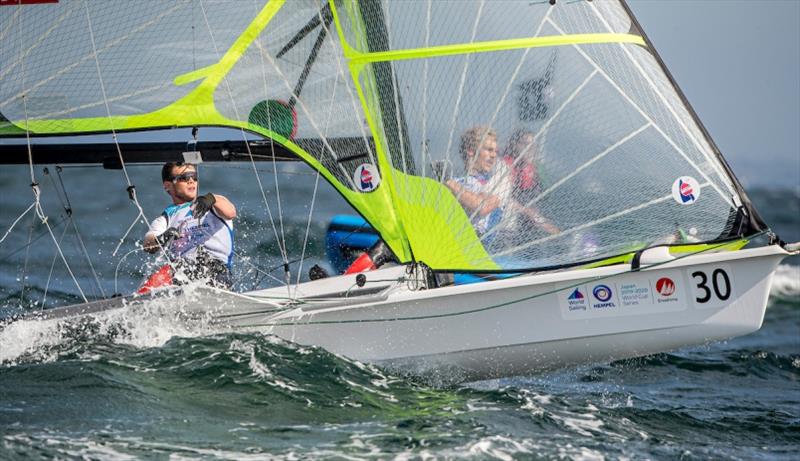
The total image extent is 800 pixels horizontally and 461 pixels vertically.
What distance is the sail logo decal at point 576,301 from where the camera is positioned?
195 inches

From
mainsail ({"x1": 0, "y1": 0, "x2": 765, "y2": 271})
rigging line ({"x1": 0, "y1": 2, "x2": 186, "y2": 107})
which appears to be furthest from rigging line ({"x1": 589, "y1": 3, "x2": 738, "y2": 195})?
rigging line ({"x1": 0, "y1": 2, "x2": 186, "y2": 107})

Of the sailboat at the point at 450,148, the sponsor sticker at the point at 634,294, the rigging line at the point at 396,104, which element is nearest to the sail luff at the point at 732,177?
the sailboat at the point at 450,148

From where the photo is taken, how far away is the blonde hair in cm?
519

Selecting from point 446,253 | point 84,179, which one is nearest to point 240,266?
point 446,253

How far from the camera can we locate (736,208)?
16.2 feet

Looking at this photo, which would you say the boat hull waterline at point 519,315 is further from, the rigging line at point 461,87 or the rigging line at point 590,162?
the rigging line at point 461,87

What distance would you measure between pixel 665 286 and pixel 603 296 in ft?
0.88

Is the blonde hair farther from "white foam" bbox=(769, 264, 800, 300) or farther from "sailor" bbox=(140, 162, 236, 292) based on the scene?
"white foam" bbox=(769, 264, 800, 300)

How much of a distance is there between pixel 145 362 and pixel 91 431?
769 mm

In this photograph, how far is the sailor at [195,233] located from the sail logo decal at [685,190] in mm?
2106

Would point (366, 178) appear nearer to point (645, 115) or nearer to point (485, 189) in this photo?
point (485, 189)

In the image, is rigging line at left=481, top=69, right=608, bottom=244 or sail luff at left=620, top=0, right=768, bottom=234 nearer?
sail luff at left=620, top=0, right=768, bottom=234

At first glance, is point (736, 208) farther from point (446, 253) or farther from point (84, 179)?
point (84, 179)

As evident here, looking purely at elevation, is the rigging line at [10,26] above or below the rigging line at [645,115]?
above
